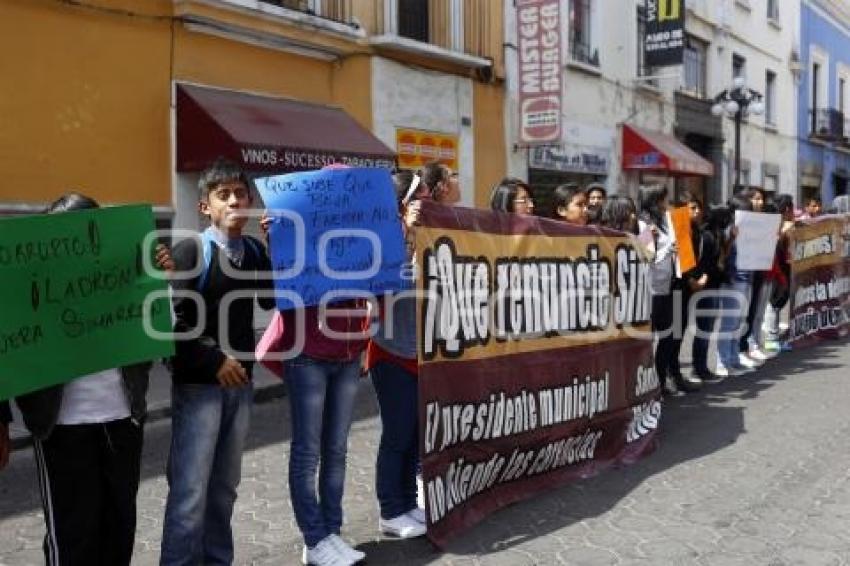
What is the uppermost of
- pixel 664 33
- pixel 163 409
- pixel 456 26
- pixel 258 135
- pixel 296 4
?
pixel 664 33

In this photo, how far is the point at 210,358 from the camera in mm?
3291

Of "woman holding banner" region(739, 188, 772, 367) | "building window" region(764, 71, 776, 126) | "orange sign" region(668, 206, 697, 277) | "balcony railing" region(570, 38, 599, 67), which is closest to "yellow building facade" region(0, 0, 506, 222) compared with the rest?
"balcony railing" region(570, 38, 599, 67)

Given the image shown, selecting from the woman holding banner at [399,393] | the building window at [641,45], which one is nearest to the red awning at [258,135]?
the woman holding banner at [399,393]

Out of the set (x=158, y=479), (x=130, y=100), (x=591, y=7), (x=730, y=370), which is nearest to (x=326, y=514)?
(x=158, y=479)

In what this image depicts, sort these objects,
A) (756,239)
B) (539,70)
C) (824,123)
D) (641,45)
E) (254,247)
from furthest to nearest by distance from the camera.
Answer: (824,123), (641,45), (539,70), (756,239), (254,247)


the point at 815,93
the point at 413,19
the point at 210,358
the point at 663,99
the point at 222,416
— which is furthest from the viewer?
the point at 815,93

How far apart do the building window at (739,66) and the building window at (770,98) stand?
2.24 m

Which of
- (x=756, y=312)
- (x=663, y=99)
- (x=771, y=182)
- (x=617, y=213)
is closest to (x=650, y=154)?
(x=663, y=99)

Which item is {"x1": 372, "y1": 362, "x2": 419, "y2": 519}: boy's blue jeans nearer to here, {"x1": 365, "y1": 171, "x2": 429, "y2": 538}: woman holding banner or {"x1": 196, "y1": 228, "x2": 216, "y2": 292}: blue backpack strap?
{"x1": 365, "y1": 171, "x2": 429, "y2": 538}: woman holding banner

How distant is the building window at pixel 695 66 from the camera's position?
21953mm

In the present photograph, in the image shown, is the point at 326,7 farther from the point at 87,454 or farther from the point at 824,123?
the point at 824,123

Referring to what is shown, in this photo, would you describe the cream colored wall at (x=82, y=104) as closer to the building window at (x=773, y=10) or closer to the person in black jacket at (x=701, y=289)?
the person in black jacket at (x=701, y=289)

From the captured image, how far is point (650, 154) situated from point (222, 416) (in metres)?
16.1

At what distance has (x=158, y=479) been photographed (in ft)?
18.2
